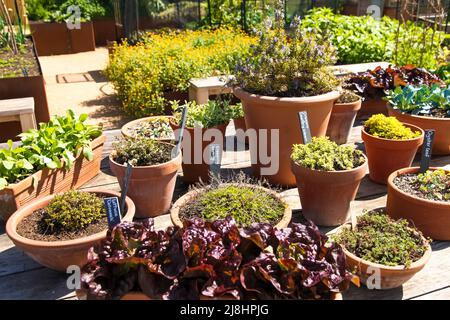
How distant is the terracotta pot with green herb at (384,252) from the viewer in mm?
2041

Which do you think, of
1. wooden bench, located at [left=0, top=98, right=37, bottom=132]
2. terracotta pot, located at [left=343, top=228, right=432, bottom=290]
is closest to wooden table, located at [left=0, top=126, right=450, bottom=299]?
terracotta pot, located at [left=343, top=228, right=432, bottom=290]

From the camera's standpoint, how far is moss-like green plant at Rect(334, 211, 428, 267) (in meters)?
2.09

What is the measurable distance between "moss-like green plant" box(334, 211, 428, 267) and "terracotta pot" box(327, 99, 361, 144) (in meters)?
1.58

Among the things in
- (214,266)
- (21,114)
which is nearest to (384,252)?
(214,266)

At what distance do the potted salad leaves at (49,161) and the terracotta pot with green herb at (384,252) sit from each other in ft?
6.07

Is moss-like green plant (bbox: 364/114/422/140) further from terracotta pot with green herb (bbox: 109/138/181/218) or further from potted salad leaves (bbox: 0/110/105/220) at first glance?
potted salad leaves (bbox: 0/110/105/220)

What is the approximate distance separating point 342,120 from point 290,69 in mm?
1004

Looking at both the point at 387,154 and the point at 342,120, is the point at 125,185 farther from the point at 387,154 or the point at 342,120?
the point at 342,120

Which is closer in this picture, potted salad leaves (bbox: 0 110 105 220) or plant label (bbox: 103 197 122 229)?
plant label (bbox: 103 197 122 229)

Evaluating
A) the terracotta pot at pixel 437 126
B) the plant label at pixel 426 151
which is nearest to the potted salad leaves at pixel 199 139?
the plant label at pixel 426 151

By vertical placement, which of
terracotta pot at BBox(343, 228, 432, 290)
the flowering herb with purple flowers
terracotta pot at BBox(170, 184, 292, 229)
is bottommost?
terracotta pot at BBox(343, 228, 432, 290)

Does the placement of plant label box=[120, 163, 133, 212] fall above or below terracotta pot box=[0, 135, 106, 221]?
above

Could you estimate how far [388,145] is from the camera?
10.3 ft

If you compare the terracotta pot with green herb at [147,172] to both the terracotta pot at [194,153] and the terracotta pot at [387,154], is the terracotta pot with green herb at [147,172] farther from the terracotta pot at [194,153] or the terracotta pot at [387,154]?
the terracotta pot at [387,154]
